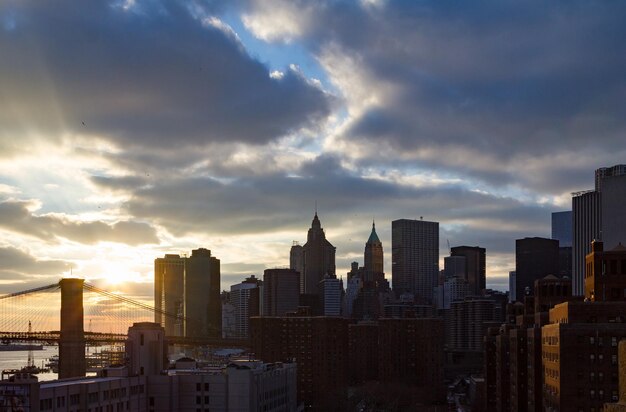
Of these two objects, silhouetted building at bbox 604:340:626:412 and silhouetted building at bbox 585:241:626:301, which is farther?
silhouetted building at bbox 585:241:626:301

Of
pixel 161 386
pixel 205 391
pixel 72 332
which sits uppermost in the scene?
pixel 72 332

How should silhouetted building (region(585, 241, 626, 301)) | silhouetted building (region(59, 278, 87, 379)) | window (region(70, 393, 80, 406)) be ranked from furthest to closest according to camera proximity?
silhouetted building (region(59, 278, 87, 379)) → silhouetted building (region(585, 241, 626, 301)) → window (region(70, 393, 80, 406))

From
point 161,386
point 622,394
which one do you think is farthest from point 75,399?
point 622,394

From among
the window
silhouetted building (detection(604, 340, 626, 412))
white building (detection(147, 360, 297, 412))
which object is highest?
silhouetted building (detection(604, 340, 626, 412))

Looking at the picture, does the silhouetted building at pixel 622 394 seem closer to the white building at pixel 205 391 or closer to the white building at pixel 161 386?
the white building at pixel 161 386

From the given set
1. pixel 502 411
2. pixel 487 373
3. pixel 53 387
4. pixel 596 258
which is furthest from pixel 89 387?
pixel 487 373

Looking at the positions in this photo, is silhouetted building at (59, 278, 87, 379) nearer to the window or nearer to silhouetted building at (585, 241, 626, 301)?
the window

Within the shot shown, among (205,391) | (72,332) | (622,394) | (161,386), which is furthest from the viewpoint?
(72,332)

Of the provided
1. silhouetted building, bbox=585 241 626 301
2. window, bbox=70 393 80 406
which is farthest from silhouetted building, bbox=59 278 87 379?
silhouetted building, bbox=585 241 626 301

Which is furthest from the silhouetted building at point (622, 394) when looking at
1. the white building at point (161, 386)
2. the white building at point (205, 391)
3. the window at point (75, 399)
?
the white building at point (205, 391)

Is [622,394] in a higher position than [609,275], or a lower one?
lower

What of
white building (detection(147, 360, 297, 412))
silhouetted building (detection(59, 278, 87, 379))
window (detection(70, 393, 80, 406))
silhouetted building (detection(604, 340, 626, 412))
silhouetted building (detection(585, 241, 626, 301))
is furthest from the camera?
silhouetted building (detection(59, 278, 87, 379))

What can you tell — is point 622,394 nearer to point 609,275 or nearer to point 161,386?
point 609,275

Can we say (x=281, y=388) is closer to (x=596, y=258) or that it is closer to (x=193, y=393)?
(x=193, y=393)
